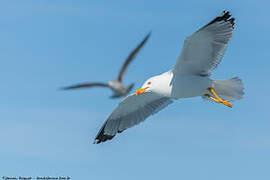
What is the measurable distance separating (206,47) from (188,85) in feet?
2.95

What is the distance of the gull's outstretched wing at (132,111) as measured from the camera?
36.9 feet

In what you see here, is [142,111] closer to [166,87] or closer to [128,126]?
[128,126]

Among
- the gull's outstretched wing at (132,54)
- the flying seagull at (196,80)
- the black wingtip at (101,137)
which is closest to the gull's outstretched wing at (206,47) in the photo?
the flying seagull at (196,80)

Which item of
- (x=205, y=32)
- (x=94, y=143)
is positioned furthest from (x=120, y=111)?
(x=205, y=32)

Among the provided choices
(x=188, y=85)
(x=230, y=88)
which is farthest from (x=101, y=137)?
(x=230, y=88)

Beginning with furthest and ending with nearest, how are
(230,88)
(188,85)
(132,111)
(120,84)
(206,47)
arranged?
(132,111), (230,88), (188,85), (206,47), (120,84)

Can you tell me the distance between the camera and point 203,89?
10.2m

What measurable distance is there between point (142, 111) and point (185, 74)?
1878 millimetres

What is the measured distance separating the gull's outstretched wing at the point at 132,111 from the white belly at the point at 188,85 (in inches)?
46.4

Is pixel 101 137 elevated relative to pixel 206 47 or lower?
elevated

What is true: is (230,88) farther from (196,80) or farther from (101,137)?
(101,137)

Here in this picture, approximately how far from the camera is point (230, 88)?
10.5m

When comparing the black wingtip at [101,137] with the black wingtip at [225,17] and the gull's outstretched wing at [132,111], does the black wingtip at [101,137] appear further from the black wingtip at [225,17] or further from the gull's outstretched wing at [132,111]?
the black wingtip at [225,17]

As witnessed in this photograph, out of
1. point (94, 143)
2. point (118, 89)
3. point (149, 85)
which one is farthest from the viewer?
point (94, 143)
